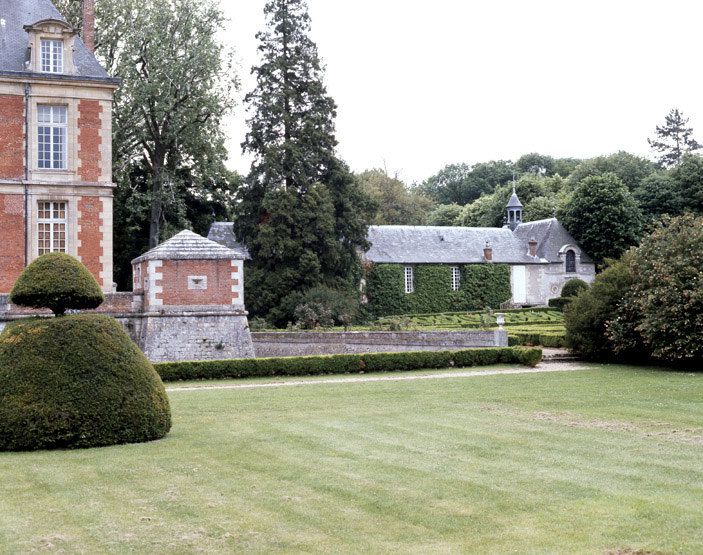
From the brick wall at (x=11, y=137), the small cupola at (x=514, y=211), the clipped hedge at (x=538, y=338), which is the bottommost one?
the clipped hedge at (x=538, y=338)

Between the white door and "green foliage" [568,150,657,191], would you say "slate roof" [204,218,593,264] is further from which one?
"green foliage" [568,150,657,191]

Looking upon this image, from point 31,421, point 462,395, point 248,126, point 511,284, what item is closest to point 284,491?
point 31,421

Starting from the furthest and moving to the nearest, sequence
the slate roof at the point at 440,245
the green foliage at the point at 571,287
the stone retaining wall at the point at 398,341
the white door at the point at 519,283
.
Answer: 1. the white door at the point at 519,283
2. the slate roof at the point at 440,245
3. the green foliage at the point at 571,287
4. the stone retaining wall at the point at 398,341

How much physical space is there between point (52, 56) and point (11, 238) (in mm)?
6018

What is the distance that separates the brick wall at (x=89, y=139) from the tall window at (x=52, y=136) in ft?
1.60

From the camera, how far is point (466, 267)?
43.9m

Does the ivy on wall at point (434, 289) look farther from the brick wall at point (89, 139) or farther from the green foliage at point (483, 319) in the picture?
the brick wall at point (89, 139)

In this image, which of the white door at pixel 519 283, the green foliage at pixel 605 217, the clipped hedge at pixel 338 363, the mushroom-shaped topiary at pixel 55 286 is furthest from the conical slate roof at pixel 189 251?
the green foliage at pixel 605 217

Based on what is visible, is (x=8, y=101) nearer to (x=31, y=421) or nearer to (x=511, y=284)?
(x=31, y=421)

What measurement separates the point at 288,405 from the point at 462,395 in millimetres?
3323

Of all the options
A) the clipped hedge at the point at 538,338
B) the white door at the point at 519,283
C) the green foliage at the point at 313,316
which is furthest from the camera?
the white door at the point at 519,283

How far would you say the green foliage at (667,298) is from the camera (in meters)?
17.7

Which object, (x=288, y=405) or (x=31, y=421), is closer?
(x=31, y=421)

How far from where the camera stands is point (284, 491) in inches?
251
